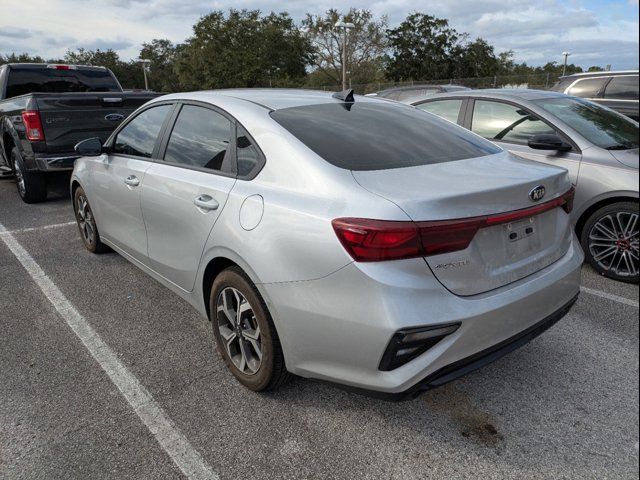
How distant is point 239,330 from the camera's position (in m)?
2.67

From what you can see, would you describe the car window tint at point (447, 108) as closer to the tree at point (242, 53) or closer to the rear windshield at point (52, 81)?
the rear windshield at point (52, 81)

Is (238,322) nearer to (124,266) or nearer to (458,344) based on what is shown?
(458,344)

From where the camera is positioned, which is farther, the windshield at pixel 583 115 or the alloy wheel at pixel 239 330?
the windshield at pixel 583 115

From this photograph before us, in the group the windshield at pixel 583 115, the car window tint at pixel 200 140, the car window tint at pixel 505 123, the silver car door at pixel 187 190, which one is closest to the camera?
the silver car door at pixel 187 190

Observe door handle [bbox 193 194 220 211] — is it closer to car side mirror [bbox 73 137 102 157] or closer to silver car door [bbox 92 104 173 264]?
silver car door [bbox 92 104 173 264]

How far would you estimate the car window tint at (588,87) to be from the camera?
795 cm

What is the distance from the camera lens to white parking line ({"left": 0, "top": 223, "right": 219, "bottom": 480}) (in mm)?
2234

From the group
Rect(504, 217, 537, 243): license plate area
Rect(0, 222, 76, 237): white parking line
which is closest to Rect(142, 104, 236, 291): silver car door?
Rect(504, 217, 537, 243): license plate area

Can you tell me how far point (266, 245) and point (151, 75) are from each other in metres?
79.6

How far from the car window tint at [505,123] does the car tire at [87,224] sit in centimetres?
402

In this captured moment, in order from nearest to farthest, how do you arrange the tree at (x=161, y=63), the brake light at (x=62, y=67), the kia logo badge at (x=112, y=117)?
the kia logo badge at (x=112, y=117) → the brake light at (x=62, y=67) → the tree at (x=161, y=63)

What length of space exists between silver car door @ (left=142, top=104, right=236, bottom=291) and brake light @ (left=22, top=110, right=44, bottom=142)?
408 cm

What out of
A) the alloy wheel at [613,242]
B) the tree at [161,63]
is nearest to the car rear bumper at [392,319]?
the alloy wheel at [613,242]

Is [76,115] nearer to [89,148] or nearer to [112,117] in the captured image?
[112,117]
